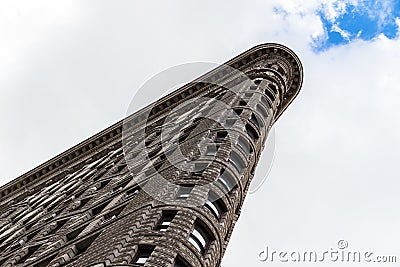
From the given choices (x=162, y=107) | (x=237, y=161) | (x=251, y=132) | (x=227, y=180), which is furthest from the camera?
(x=162, y=107)

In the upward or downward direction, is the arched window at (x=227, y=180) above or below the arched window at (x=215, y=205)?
above

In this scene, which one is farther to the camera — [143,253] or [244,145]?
[244,145]

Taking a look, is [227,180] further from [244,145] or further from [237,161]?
[244,145]

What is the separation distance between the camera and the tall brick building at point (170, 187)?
2512 centimetres

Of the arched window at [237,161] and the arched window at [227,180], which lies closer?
the arched window at [227,180]

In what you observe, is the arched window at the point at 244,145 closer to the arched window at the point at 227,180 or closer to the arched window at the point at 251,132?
the arched window at the point at 251,132

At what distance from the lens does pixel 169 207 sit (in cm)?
2691

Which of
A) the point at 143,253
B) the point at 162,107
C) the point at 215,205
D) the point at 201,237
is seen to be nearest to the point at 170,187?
the point at 215,205

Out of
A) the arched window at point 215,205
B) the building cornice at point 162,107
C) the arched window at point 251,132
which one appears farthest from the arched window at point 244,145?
the building cornice at point 162,107

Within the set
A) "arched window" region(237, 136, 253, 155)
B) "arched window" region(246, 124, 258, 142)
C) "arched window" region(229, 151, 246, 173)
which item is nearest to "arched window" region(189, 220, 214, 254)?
"arched window" region(229, 151, 246, 173)

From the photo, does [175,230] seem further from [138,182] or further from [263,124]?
[263,124]

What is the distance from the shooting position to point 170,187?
2905cm

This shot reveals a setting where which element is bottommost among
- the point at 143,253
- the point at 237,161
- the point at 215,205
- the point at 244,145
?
the point at 143,253

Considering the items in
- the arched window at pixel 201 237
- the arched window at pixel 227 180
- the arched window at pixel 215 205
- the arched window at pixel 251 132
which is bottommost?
the arched window at pixel 201 237
